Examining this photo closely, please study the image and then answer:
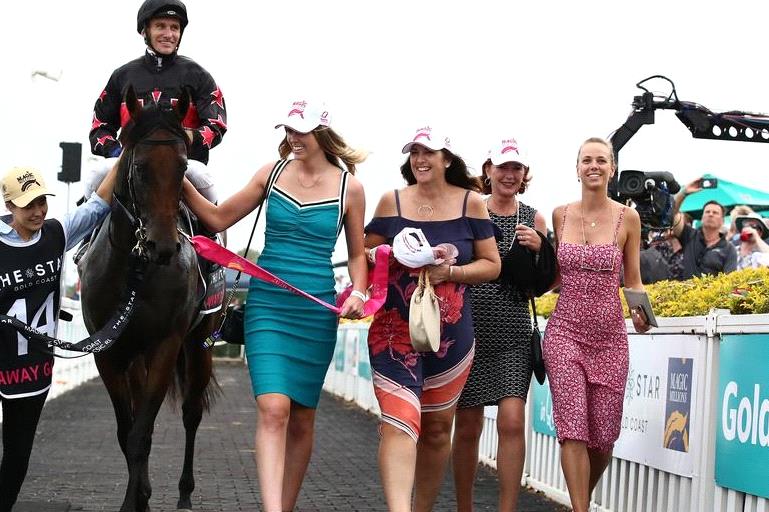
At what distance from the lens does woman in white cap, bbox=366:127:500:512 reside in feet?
21.5

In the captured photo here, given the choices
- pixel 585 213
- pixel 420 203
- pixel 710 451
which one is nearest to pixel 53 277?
pixel 420 203

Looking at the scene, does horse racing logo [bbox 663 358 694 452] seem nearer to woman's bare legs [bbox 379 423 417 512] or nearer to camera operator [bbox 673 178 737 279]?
woman's bare legs [bbox 379 423 417 512]

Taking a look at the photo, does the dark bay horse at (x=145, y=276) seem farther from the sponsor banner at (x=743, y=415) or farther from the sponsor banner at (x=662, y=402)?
the sponsor banner at (x=743, y=415)

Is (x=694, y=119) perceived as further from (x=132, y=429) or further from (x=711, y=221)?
(x=132, y=429)

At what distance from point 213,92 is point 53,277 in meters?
2.11

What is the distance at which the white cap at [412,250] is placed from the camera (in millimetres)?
6453

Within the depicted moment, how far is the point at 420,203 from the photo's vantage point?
22.4 ft

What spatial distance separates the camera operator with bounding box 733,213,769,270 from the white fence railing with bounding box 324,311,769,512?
12.2 feet

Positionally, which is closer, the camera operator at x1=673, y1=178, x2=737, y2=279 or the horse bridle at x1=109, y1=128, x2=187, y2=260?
the horse bridle at x1=109, y1=128, x2=187, y2=260

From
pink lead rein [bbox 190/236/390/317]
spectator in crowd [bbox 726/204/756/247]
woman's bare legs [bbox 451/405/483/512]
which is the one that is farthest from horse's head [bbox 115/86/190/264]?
spectator in crowd [bbox 726/204/756/247]

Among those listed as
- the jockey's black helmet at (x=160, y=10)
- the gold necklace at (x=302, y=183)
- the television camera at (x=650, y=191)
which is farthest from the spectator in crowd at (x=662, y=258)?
the gold necklace at (x=302, y=183)

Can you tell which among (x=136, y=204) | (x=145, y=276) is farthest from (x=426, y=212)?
(x=145, y=276)

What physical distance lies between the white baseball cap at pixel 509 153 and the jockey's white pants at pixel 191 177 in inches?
65.3

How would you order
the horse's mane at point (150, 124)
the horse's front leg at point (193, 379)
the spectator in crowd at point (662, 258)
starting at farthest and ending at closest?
the spectator in crowd at point (662, 258)
the horse's front leg at point (193, 379)
the horse's mane at point (150, 124)
